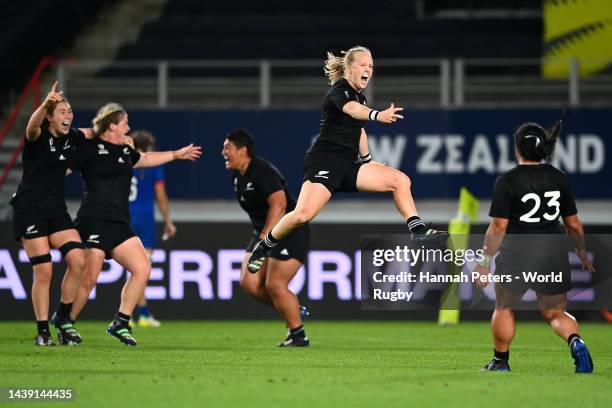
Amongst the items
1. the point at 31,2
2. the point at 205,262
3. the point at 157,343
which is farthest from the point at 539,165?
the point at 31,2

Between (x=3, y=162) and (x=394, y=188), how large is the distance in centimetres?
1176

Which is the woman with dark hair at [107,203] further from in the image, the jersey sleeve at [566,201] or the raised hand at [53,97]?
the jersey sleeve at [566,201]

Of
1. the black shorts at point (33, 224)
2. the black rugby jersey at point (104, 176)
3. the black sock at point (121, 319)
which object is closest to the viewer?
the black sock at point (121, 319)

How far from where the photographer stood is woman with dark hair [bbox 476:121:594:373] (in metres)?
8.69

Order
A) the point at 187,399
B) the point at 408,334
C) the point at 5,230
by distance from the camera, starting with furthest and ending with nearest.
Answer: the point at 5,230 → the point at 408,334 → the point at 187,399

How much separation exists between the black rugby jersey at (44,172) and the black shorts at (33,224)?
1.6 inches

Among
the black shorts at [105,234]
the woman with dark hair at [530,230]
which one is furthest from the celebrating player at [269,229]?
the woman with dark hair at [530,230]

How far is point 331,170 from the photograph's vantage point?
10.1m

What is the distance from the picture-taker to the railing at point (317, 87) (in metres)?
19.7

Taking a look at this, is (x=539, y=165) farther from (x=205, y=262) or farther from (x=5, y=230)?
(x=5, y=230)

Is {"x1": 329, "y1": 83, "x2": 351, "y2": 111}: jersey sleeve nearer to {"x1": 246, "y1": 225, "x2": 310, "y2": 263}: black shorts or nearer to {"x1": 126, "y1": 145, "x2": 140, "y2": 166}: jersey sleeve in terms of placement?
{"x1": 246, "y1": 225, "x2": 310, "y2": 263}: black shorts

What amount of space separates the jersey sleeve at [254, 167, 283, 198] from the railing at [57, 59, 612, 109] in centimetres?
788

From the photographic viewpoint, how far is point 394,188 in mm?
10031

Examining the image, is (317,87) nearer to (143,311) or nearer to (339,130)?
(143,311)
